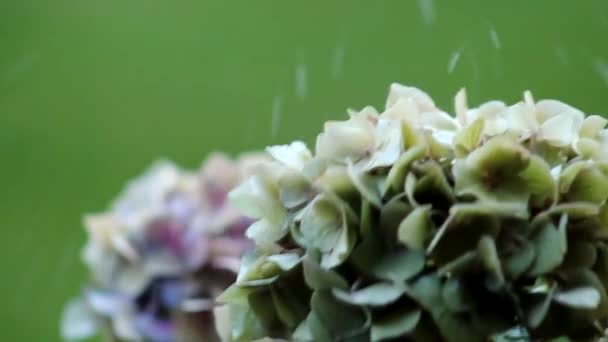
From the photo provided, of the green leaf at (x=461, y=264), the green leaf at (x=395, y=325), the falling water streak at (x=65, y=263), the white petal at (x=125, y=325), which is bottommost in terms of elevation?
the green leaf at (x=395, y=325)

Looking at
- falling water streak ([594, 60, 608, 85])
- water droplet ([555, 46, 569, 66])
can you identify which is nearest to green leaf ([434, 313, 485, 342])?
falling water streak ([594, 60, 608, 85])

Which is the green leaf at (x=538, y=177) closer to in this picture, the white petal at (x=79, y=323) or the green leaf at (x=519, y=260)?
the green leaf at (x=519, y=260)

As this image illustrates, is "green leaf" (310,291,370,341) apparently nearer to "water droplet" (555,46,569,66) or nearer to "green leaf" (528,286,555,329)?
"green leaf" (528,286,555,329)

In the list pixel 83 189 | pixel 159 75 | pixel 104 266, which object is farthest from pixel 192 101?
pixel 104 266

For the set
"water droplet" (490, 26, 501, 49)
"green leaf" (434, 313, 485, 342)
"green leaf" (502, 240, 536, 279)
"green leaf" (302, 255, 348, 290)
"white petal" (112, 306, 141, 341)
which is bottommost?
"green leaf" (434, 313, 485, 342)

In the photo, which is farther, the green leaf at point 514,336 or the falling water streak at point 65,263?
the falling water streak at point 65,263

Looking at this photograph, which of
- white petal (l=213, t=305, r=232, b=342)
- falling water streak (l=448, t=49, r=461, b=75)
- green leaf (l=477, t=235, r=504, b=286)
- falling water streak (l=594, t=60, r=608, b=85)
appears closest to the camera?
green leaf (l=477, t=235, r=504, b=286)

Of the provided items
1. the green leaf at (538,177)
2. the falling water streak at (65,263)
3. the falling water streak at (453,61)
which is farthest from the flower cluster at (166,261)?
the falling water streak at (65,263)
